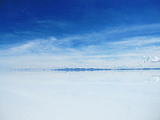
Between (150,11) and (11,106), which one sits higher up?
(150,11)

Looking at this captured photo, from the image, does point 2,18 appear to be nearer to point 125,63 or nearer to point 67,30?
point 67,30

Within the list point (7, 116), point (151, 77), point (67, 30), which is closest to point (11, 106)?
point (7, 116)

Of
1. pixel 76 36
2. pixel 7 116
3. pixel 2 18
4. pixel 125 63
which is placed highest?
pixel 2 18

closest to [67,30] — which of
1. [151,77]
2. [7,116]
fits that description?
[151,77]

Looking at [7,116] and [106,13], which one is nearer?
[106,13]

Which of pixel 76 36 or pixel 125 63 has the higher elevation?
pixel 76 36

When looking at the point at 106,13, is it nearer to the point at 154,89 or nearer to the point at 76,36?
the point at 76,36
